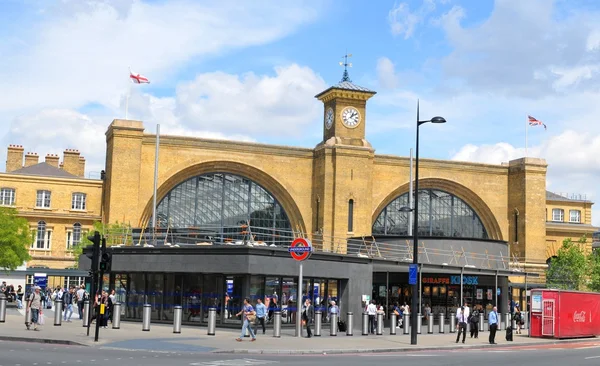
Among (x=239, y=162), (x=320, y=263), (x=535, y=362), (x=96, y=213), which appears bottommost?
(x=535, y=362)

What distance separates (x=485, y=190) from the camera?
245 ft

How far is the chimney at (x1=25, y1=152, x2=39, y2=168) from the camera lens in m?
80.4

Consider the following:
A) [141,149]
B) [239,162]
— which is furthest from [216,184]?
[141,149]

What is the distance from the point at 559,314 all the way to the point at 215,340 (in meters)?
17.4

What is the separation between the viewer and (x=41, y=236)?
71812 mm

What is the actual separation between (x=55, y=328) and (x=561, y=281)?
5404cm

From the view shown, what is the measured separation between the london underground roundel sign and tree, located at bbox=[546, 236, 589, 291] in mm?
48661

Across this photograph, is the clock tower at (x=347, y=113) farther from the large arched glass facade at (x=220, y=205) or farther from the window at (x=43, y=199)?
the window at (x=43, y=199)

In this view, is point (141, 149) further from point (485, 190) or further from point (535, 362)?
point (535, 362)

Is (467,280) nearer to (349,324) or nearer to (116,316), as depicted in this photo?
(349,324)

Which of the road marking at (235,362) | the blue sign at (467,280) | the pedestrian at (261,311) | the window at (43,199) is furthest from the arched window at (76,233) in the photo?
the road marking at (235,362)

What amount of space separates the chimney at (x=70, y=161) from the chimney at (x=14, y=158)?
4149 mm

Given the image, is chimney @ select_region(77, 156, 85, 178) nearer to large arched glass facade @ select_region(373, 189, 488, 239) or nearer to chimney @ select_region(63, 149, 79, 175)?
chimney @ select_region(63, 149, 79, 175)

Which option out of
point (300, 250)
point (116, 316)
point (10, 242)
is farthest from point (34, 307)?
point (10, 242)
